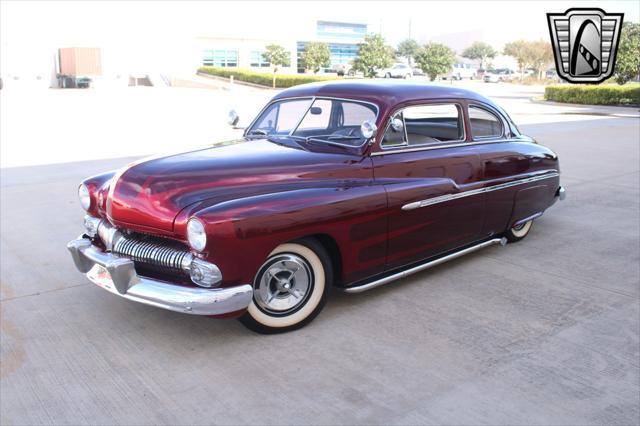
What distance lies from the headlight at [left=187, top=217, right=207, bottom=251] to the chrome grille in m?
0.12

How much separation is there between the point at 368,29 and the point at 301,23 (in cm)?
2283

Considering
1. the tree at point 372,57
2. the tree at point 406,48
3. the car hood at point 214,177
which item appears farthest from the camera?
the tree at point 406,48

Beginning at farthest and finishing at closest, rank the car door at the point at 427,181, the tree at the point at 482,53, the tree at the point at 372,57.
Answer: the tree at the point at 482,53
the tree at the point at 372,57
the car door at the point at 427,181

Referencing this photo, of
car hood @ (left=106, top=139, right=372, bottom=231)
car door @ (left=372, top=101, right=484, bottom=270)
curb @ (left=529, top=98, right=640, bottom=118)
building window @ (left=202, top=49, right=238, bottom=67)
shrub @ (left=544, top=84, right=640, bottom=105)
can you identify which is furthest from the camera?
building window @ (left=202, top=49, right=238, bottom=67)

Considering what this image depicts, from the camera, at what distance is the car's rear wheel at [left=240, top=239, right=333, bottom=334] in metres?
3.77

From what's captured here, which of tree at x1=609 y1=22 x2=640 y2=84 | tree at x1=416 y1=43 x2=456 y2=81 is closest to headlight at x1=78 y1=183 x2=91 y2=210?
tree at x1=609 y1=22 x2=640 y2=84

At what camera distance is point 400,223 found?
4.36 m

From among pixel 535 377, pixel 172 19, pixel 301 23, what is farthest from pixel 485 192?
pixel 301 23

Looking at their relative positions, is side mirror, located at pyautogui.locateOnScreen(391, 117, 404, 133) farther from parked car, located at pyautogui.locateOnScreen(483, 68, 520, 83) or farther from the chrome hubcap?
parked car, located at pyautogui.locateOnScreen(483, 68, 520, 83)

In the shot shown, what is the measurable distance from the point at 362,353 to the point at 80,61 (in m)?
43.3

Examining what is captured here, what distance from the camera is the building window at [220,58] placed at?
5319 cm

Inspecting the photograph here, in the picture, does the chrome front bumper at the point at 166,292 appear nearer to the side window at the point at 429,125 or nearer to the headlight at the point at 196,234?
the headlight at the point at 196,234

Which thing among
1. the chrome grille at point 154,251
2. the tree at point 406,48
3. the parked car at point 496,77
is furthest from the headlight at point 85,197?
the tree at point 406,48

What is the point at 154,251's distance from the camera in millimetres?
3686
